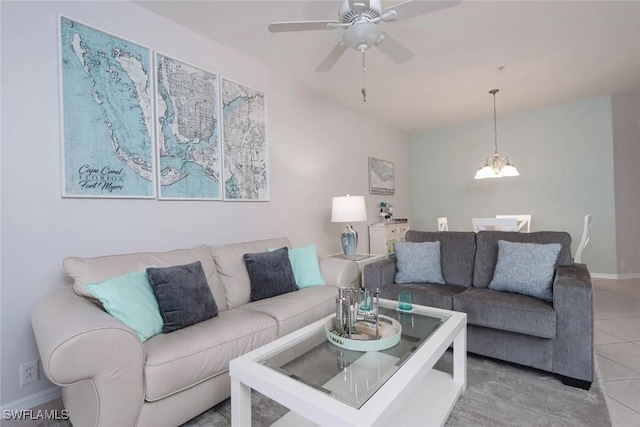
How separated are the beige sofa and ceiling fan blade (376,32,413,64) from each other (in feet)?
5.98

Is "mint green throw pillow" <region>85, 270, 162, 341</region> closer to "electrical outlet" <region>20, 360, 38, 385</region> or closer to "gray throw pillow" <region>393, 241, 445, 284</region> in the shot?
"electrical outlet" <region>20, 360, 38, 385</region>

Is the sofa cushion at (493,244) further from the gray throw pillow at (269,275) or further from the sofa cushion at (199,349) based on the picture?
the sofa cushion at (199,349)

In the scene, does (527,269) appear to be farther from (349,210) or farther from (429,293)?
(349,210)

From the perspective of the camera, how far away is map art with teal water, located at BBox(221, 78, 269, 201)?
9.15ft

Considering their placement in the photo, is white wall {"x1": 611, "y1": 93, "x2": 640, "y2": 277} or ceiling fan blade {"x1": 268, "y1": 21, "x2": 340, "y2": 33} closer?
ceiling fan blade {"x1": 268, "y1": 21, "x2": 340, "y2": 33}

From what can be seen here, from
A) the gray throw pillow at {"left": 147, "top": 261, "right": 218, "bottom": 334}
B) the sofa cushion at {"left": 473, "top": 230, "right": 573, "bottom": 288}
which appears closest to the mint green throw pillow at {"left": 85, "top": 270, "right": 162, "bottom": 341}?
the gray throw pillow at {"left": 147, "top": 261, "right": 218, "bottom": 334}

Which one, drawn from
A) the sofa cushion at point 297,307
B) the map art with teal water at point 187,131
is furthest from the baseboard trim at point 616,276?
the map art with teal water at point 187,131

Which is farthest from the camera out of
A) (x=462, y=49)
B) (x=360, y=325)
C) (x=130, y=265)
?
(x=462, y=49)

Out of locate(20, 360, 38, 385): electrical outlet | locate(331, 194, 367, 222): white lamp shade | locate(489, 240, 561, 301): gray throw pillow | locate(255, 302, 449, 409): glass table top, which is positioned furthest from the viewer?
locate(331, 194, 367, 222): white lamp shade

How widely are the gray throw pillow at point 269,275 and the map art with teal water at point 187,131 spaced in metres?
0.73

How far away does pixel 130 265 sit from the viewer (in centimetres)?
186

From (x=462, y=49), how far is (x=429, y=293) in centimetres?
230

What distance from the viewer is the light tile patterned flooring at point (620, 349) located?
1.66 meters

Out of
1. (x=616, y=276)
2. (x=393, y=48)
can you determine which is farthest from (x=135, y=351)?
(x=616, y=276)
